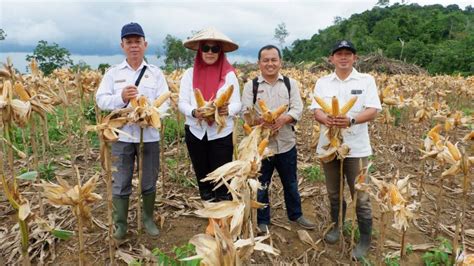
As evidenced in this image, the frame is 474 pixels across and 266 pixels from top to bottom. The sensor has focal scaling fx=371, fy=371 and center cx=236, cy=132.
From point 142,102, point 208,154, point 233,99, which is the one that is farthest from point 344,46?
point 142,102

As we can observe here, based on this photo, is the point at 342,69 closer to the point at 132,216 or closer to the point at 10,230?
the point at 132,216

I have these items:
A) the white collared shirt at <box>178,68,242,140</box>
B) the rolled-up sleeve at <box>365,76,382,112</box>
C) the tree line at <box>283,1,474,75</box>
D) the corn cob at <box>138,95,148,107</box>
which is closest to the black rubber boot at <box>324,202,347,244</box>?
the rolled-up sleeve at <box>365,76,382,112</box>

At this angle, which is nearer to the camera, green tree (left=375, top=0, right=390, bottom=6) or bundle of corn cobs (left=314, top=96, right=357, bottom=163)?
bundle of corn cobs (left=314, top=96, right=357, bottom=163)

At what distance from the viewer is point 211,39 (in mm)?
3123

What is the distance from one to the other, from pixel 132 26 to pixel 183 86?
25.4 inches

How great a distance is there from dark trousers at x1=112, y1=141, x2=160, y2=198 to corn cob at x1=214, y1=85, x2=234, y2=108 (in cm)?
72

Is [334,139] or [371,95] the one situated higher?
[371,95]

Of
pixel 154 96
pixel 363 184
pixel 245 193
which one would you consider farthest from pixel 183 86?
pixel 245 193

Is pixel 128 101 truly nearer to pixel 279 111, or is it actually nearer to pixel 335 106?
pixel 279 111

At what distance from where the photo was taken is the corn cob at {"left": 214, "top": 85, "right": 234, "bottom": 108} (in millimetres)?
2812

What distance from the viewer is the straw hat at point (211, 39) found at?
10.2ft

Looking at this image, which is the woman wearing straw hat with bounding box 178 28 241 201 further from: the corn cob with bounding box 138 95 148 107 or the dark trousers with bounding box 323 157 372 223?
the dark trousers with bounding box 323 157 372 223

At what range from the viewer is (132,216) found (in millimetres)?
3836

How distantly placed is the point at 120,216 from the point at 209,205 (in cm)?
218
